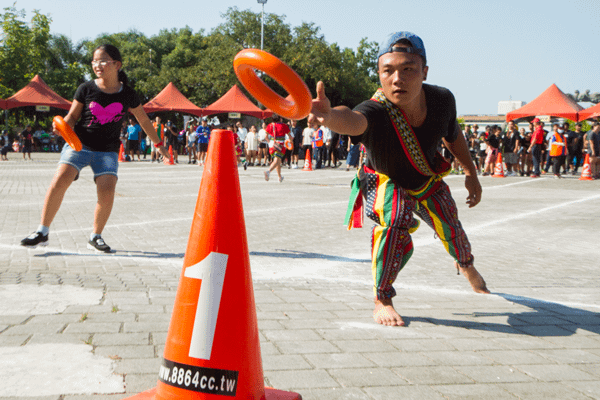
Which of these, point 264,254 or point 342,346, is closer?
point 342,346

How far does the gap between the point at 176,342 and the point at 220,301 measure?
0.22 meters

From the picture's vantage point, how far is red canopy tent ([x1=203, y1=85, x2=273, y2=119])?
31906 millimetres

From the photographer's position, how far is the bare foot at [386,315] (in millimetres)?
3453

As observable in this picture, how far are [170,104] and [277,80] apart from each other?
30467 mm

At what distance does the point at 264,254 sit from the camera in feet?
19.5

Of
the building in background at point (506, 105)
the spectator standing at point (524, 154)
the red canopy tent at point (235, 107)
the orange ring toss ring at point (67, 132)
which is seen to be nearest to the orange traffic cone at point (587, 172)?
the spectator standing at point (524, 154)

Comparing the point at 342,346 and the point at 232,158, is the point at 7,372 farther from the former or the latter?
the point at 342,346

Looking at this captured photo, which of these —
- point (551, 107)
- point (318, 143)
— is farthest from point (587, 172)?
point (318, 143)

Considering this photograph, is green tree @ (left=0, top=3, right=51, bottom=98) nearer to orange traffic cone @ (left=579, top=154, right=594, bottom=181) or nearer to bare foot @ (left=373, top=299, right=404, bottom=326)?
orange traffic cone @ (left=579, top=154, right=594, bottom=181)

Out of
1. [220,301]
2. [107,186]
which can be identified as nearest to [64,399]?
[220,301]

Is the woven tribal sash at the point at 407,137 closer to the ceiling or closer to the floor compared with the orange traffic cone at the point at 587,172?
closer to the ceiling

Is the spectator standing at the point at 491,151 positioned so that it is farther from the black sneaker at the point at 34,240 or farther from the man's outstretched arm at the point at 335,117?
the man's outstretched arm at the point at 335,117

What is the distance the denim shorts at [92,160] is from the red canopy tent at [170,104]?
2599 cm

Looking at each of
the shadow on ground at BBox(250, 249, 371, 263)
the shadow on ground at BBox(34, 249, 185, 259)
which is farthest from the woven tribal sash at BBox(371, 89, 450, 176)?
the shadow on ground at BBox(34, 249, 185, 259)
